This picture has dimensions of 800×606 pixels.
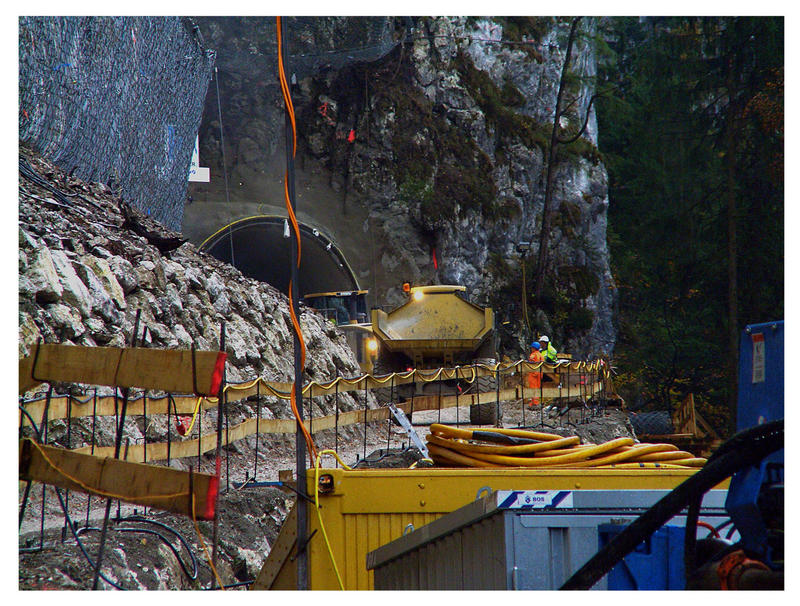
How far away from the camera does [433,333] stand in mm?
19516

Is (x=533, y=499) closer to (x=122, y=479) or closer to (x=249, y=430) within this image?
(x=122, y=479)

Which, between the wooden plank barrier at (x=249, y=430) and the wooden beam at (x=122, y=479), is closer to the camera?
the wooden beam at (x=122, y=479)

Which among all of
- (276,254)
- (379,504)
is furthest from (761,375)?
(276,254)

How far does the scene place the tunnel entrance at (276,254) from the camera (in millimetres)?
30234

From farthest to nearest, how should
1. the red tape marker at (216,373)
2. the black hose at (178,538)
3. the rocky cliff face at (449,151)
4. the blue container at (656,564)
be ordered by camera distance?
the rocky cliff face at (449,151) < the black hose at (178,538) < the red tape marker at (216,373) < the blue container at (656,564)

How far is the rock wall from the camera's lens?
8766 mm

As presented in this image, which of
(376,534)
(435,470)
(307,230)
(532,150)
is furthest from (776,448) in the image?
(532,150)

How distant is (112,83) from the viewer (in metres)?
15.1

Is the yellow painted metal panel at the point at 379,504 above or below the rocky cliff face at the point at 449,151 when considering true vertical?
below

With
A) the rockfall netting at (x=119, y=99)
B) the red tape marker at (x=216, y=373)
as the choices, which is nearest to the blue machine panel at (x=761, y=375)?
the red tape marker at (x=216, y=373)

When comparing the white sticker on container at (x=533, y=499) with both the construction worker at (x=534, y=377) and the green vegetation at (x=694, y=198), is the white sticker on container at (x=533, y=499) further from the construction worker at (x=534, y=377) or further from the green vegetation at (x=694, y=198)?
the green vegetation at (x=694, y=198)

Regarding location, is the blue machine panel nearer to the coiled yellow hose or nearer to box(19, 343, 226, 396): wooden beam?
the coiled yellow hose

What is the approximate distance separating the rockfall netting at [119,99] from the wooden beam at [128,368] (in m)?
8.71

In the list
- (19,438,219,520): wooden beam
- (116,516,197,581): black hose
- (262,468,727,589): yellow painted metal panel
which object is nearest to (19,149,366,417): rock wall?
(116,516,197,581): black hose
